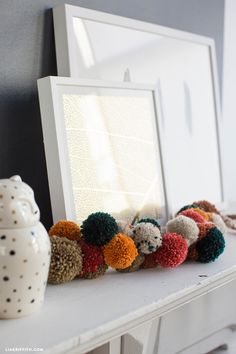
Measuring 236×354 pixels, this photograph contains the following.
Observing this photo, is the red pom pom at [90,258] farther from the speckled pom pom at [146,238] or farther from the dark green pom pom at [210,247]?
the dark green pom pom at [210,247]

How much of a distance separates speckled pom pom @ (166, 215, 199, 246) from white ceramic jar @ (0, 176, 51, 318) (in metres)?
0.25

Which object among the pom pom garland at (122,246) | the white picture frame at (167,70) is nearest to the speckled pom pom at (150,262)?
the pom pom garland at (122,246)

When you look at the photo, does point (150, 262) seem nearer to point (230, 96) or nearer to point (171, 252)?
point (171, 252)

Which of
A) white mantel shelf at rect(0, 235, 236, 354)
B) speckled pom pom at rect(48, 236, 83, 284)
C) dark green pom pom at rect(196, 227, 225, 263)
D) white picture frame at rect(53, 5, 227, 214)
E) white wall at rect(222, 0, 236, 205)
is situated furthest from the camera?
white wall at rect(222, 0, 236, 205)

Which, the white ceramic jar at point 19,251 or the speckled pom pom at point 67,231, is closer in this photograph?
the white ceramic jar at point 19,251

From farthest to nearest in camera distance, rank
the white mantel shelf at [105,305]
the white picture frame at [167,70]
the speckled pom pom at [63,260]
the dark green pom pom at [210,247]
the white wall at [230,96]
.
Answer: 1. the white wall at [230,96]
2. the white picture frame at [167,70]
3. the dark green pom pom at [210,247]
4. the speckled pom pom at [63,260]
5. the white mantel shelf at [105,305]

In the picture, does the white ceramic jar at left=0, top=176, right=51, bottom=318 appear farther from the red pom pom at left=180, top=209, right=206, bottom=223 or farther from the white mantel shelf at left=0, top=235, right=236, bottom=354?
the red pom pom at left=180, top=209, right=206, bottom=223

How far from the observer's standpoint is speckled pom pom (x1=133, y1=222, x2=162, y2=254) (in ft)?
2.06

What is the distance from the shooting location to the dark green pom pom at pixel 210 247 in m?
0.68

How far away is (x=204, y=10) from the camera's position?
1163mm

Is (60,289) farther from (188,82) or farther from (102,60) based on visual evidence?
(188,82)

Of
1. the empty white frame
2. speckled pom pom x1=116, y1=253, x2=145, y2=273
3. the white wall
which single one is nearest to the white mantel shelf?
speckled pom pom x1=116, y1=253, x2=145, y2=273

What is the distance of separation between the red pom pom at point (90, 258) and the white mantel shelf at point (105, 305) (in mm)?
17

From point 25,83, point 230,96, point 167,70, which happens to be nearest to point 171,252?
Answer: point 25,83
